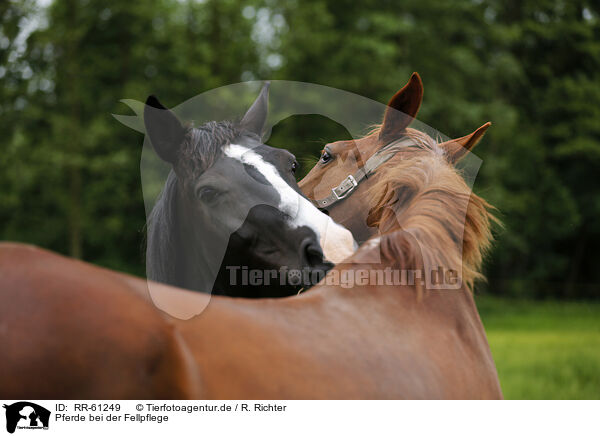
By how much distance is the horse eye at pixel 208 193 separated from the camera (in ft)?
9.14

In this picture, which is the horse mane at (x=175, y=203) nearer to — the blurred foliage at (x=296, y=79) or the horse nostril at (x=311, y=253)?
the horse nostril at (x=311, y=253)

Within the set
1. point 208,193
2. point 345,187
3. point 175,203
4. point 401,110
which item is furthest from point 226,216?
point 401,110

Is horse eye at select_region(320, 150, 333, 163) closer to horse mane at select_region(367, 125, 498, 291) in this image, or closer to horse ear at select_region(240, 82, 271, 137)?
horse ear at select_region(240, 82, 271, 137)

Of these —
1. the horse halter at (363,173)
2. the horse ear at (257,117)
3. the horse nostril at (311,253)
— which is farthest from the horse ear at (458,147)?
the horse ear at (257,117)

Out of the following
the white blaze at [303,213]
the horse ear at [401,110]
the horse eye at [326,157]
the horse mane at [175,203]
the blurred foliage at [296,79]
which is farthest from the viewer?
the blurred foliage at [296,79]

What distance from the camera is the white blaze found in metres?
2.35

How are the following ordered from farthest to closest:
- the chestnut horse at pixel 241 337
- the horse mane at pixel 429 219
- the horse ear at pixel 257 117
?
1. the horse ear at pixel 257 117
2. the horse mane at pixel 429 219
3. the chestnut horse at pixel 241 337

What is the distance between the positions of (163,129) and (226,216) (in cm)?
62

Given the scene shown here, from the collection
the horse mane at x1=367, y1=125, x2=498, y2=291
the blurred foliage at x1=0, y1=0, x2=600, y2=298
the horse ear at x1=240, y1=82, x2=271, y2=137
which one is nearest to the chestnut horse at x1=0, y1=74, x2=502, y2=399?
the horse mane at x1=367, y1=125, x2=498, y2=291

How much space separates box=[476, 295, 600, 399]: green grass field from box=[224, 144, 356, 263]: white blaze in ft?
18.2

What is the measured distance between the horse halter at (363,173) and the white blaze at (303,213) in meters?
0.48

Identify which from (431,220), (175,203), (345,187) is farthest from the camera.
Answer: (345,187)

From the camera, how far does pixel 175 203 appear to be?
9.78ft

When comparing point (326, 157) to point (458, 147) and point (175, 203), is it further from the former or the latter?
point (175, 203)
